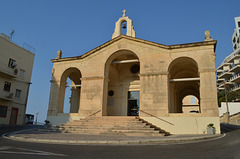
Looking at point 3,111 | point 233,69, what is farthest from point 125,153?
point 233,69

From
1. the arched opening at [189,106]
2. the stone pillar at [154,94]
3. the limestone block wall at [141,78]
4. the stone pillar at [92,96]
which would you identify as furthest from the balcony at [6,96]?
the arched opening at [189,106]

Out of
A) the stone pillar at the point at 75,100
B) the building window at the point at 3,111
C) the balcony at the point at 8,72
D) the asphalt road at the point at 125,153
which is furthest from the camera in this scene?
the building window at the point at 3,111

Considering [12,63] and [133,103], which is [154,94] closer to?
[133,103]

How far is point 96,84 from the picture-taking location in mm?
19250

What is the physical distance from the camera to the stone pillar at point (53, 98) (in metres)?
20.4

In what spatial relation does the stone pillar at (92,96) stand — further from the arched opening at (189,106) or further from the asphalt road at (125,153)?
the arched opening at (189,106)

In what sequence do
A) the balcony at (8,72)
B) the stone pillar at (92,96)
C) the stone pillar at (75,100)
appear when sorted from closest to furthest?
the stone pillar at (92,96) → the stone pillar at (75,100) → the balcony at (8,72)

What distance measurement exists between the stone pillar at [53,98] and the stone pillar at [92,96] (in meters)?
3.29

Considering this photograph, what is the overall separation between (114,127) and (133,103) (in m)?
7.38

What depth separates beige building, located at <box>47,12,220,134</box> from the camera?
51.9 feet

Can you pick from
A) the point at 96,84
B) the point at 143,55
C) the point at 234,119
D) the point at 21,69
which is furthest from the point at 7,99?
the point at 234,119

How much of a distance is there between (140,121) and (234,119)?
1089 inches

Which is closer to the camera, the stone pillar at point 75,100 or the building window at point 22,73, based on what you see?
the stone pillar at point 75,100

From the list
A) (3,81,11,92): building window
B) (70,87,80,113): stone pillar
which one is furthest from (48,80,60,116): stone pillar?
(3,81,11,92): building window
